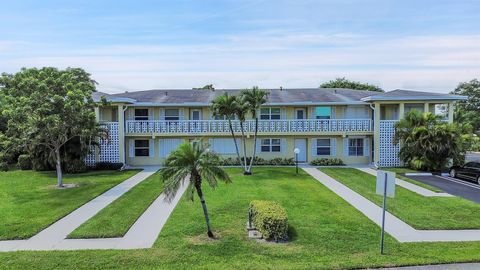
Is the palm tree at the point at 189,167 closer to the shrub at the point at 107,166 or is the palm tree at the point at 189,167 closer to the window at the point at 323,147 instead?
the shrub at the point at 107,166

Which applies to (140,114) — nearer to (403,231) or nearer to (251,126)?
(251,126)

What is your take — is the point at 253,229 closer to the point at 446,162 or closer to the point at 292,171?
the point at 292,171

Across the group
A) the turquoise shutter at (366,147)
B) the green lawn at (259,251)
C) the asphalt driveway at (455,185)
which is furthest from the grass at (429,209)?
the turquoise shutter at (366,147)

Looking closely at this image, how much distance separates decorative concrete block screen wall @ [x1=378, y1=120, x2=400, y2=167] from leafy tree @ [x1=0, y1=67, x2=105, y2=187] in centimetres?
2130

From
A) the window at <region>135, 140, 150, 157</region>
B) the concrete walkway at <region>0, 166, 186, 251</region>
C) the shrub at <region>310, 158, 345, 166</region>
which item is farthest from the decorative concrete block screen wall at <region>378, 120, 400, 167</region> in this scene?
the window at <region>135, 140, 150, 157</region>

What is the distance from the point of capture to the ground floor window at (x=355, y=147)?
100ft

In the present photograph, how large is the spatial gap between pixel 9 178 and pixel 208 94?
57.1 ft

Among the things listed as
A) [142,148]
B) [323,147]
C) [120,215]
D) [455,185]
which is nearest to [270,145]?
[323,147]

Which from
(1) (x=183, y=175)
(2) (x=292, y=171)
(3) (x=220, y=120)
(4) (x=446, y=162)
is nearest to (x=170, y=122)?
(3) (x=220, y=120)

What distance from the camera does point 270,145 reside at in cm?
3103

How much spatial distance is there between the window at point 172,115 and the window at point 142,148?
2.72m

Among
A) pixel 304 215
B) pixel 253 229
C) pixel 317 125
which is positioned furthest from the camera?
pixel 317 125

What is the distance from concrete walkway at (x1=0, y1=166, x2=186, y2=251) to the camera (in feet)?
35.9

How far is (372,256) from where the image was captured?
32.3 feet
